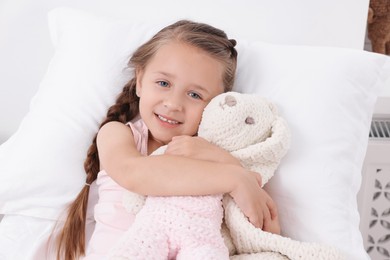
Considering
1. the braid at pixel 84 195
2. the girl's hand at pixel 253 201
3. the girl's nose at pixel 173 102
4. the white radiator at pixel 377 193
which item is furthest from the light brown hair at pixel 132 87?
the white radiator at pixel 377 193

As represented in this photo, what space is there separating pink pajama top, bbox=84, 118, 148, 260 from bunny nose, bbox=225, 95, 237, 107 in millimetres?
212

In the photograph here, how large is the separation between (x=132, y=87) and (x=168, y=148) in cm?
23

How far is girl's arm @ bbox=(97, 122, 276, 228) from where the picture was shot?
91 cm

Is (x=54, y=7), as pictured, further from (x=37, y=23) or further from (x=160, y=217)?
(x=160, y=217)

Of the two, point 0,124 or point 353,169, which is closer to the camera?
point 353,169

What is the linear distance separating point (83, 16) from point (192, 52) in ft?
1.25

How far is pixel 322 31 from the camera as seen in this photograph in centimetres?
137

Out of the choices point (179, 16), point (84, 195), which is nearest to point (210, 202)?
point (84, 195)

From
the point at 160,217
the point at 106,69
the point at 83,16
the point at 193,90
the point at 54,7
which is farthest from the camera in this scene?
the point at 54,7

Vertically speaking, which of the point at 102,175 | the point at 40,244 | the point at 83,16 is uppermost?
the point at 83,16

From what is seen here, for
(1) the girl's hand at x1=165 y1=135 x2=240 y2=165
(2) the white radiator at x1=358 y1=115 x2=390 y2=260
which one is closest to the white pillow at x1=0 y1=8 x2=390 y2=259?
(1) the girl's hand at x1=165 y1=135 x2=240 y2=165

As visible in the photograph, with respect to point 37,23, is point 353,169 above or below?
below

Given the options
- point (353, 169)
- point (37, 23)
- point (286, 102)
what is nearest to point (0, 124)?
point (37, 23)

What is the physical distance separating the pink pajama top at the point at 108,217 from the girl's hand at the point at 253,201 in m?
0.21
